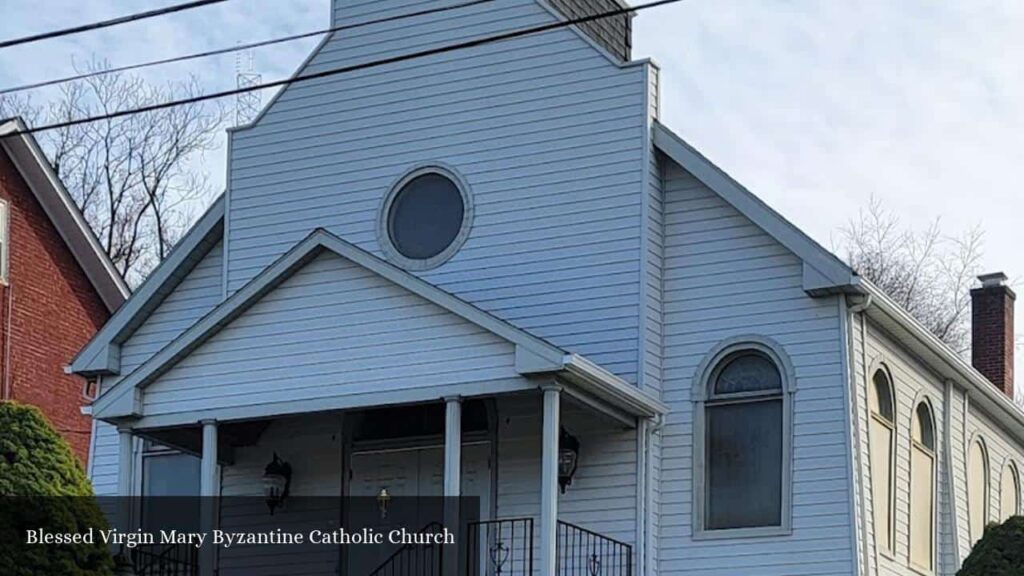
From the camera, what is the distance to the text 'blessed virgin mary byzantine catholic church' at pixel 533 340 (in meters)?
18.8

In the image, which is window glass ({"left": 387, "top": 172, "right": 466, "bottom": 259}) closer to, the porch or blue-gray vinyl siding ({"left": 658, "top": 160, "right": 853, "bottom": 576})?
the porch

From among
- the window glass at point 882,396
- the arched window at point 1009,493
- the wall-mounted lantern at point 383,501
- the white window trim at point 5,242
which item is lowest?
the wall-mounted lantern at point 383,501

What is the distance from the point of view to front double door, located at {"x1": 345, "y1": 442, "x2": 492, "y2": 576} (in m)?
20.2

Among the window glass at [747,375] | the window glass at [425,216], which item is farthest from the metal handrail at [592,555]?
the window glass at [425,216]

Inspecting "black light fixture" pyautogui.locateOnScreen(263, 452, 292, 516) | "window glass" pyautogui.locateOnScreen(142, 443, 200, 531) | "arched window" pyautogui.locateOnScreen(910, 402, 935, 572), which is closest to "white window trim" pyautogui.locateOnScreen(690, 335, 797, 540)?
"arched window" pyautogui.locateOnScreen(910, 402, 935, 572)

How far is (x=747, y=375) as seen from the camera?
63.9ft

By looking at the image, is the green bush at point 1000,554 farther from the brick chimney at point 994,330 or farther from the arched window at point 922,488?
the brick chimney at point 994,330

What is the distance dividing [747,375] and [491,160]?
3.59 metres

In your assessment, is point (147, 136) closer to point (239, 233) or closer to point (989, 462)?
point (239, 233)

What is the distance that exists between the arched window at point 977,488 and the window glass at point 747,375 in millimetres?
4728

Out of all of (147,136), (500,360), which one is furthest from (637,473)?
(147,136)

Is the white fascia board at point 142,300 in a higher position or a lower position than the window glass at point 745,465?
higher

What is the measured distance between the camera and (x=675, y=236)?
20000 mm

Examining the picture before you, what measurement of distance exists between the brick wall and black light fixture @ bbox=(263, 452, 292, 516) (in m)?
8.42
